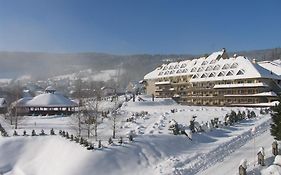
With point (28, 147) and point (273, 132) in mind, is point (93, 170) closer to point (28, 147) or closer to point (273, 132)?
point (28, 147)

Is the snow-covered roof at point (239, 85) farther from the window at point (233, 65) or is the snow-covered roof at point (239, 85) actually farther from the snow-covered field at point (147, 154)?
the snow-covered field at point (147, 154)

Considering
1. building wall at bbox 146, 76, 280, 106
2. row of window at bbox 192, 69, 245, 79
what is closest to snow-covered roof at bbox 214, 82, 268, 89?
building wall at bbox 146, 76, 280, 106

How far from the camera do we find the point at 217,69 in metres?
Answer: 77.3

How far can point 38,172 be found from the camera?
1192 inches

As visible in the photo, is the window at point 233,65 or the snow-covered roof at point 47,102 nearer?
the snow-covered roof at point 47,102

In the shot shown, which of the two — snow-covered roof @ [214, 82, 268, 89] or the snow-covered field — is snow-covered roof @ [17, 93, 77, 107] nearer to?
snow-covered roof @ [214, 82, 268, 89]

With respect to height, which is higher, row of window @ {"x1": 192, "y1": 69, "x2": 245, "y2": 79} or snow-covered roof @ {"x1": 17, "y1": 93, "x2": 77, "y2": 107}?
row of window @ {"x1": 192, "y1": 69, "x2": 245, "y2": 79}

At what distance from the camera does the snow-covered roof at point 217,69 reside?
6850 centimetres

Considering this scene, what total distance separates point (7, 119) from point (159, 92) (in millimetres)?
45017

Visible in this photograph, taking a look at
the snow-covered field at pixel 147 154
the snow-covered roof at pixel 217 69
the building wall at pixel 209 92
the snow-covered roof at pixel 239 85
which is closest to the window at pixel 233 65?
the snow-covered roof at pixel 217 69

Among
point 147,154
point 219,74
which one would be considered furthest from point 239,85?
point 147,154

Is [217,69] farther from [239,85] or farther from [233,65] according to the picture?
[239,85]

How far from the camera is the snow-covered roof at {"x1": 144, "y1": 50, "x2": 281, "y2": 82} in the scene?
6850 centimetres

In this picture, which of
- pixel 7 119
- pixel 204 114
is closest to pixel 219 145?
pixel 204 114
